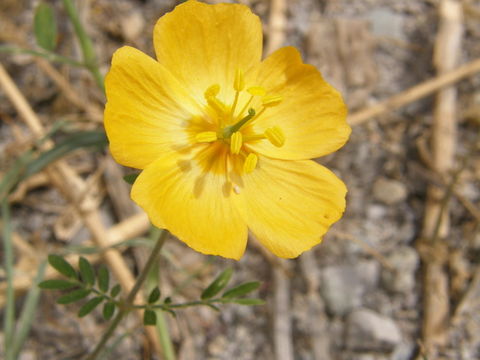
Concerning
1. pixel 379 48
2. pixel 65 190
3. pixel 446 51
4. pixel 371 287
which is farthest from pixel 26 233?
pixel 446 51

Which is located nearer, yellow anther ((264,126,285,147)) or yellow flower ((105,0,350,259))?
yellow flower ((105,0,350,259))

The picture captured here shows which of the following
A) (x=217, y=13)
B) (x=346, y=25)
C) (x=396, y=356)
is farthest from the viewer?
(x=346, y=25)

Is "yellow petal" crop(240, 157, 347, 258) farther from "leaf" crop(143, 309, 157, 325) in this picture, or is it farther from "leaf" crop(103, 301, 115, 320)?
"leaf" crop(103, 301, 115, 320)

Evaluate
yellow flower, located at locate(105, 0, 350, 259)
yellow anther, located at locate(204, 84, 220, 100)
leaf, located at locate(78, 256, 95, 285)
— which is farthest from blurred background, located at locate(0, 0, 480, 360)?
yellow anther, located at locate(204, 84, 220, 100)

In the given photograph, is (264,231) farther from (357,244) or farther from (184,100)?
(357,244)

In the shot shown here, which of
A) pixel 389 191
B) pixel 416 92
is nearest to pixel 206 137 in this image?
pixel 389 191

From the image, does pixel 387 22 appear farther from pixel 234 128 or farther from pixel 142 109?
pixel 142 109

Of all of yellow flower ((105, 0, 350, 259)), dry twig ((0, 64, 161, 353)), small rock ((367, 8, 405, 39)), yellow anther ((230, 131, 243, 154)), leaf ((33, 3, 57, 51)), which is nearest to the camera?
yellow flower ((105, 0, 350, 259))

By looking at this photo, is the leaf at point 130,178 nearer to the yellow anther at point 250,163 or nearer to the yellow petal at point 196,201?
the yellow petal at point 196,201
